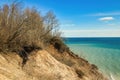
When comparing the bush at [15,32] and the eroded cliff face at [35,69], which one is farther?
the bush at [15,32]

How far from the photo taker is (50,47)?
20234mm

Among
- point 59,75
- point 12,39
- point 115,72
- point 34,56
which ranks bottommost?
point 115,72

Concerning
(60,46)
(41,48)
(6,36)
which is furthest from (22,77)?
(60,46)

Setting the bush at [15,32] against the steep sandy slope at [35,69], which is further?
the bush at [15,32]

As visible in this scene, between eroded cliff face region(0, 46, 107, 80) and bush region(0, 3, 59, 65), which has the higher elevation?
bush region(0, 3, 59, 65)

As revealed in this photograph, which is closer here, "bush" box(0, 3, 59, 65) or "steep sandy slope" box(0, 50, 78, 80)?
"steep sandy slope" box(0, 50, 78, 80)

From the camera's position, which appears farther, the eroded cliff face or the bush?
the bush

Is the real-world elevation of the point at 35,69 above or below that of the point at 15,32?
below

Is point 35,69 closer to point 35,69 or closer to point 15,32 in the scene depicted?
point 35,69

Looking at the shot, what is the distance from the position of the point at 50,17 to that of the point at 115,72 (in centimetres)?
1257

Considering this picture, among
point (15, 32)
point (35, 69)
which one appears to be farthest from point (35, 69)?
point (15, 32)

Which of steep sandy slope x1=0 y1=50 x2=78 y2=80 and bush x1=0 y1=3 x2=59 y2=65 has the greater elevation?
bush x1=0 y1=3 x2=59 y2=65

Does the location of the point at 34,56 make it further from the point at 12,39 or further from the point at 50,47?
the point at 50,47

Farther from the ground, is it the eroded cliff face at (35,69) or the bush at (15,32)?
the bush at (15,32)
